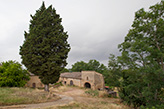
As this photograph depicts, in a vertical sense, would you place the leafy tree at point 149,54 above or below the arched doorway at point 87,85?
above

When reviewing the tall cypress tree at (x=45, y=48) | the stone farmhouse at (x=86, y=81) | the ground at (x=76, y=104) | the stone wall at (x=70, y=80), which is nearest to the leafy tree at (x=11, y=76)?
the tall cypress tree at (x=45, y=48)

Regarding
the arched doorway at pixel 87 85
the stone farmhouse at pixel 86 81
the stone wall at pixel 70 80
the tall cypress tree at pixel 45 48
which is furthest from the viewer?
the stone wall at pixel 70 80

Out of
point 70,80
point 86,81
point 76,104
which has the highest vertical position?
point 86,81

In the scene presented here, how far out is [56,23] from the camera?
1573cm

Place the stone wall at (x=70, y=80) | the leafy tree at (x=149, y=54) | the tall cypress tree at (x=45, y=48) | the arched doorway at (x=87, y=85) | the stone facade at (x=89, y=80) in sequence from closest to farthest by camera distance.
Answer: the leafy tree at (x=149, y=54) < the tall cypress tree at (x=45, y=48) < the stone facade at (x=89, y=80) < the arched doorway at (x=87, y=85) < the stone wall at (x=70, y=80)

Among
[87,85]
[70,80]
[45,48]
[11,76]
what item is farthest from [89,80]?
[11,76]

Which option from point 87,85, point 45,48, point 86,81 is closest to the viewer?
point 45,48

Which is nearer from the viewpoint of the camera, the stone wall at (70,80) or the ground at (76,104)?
the ground at (76,104)

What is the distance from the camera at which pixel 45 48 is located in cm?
1331

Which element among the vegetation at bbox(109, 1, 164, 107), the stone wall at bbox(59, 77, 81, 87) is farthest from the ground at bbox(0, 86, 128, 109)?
the stone wall at bbox(59, 77, 81, 87)

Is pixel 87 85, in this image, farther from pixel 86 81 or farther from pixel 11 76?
pixel 11 76

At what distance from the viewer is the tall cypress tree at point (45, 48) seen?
531 inches

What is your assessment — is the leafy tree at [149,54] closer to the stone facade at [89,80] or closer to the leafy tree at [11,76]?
the stone facade at [89,80]

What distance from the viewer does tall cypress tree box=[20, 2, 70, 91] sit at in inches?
531
